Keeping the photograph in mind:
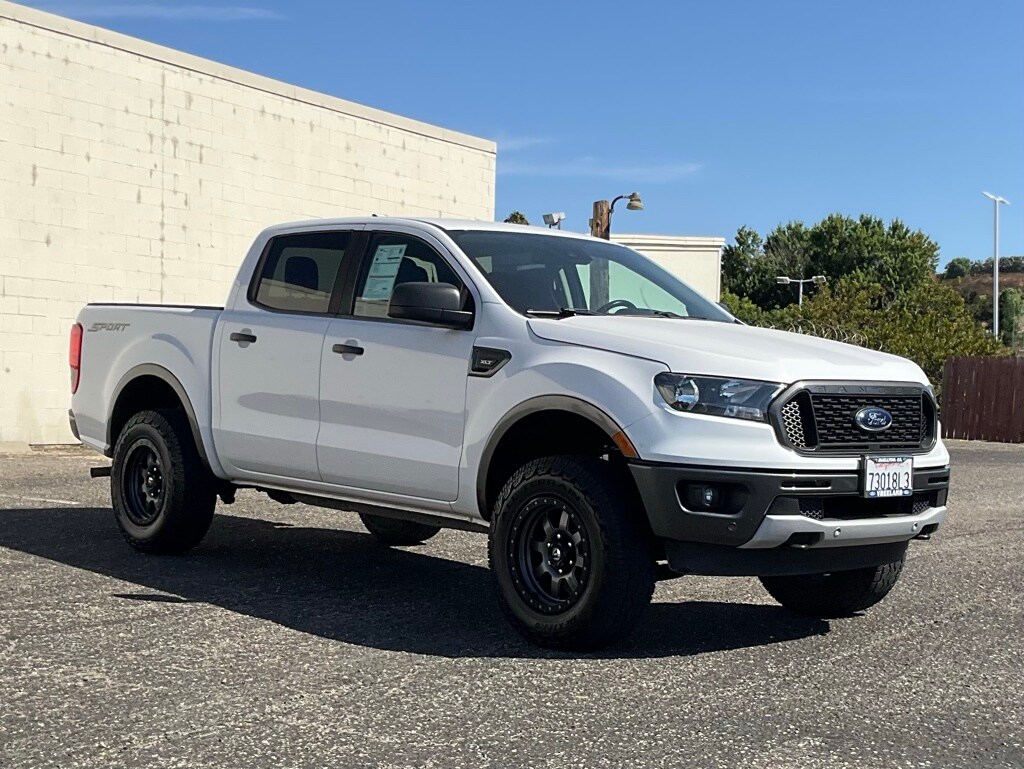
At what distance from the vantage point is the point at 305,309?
7.41m

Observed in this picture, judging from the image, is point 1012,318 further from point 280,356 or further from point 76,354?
point 280,356

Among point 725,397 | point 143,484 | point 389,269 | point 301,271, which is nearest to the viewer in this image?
point 725,397

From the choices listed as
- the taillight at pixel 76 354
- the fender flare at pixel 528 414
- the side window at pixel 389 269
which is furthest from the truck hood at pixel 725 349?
the taillight at pixel 76 354

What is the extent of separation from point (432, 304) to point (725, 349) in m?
1.44

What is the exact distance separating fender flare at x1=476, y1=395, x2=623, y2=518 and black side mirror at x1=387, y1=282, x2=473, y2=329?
58 centimetres

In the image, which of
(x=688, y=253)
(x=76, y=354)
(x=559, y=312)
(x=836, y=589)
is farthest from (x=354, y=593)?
(x=688, y=253)

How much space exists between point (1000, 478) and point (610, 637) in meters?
13.1

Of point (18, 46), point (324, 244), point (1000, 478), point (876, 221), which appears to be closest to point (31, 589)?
point (324, 244)

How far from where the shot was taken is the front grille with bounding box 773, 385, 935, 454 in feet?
18.3

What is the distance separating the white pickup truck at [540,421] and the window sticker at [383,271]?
12 millimetres

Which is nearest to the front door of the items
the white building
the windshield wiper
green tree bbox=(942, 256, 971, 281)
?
the windshield wiper

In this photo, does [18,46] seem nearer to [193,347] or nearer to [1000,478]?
[193,347]

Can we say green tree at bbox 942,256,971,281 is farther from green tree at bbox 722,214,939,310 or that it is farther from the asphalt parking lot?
the asphalt parking lot

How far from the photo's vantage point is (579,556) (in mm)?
5746
